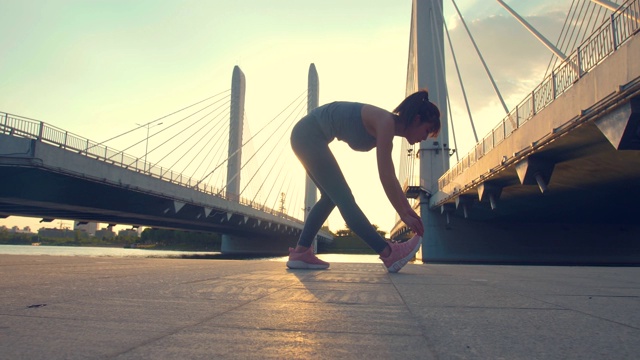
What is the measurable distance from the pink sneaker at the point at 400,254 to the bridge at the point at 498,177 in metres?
5.84

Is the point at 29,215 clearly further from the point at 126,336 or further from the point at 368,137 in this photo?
the point at 126,336

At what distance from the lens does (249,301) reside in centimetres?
242

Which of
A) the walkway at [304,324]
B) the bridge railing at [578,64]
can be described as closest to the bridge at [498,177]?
the bridge railing at [578,64]

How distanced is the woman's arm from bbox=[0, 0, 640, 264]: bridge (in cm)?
620

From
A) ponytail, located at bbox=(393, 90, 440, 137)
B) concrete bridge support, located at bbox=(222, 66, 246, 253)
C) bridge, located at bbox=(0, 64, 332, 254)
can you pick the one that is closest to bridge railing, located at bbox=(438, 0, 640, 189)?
ponytail, located at bbox=(393, 90, 440, 137)

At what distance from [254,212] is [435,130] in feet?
112

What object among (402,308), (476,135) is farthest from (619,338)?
(476,135)

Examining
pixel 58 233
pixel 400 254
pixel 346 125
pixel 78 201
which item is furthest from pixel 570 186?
pixel 58 233

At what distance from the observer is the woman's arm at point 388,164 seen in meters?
4.17

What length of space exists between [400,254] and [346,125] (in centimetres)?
150

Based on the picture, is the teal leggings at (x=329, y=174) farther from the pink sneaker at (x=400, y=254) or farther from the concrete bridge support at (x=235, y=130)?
the concrete bridge support at (x=235, y=130)

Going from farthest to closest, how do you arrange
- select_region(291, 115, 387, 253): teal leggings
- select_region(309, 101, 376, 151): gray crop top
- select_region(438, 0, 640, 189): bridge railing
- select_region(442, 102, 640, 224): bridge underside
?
select_region(442, 102, 640, 224): bridge underside → select_region(438, 0, 640, 189): bridge railing → select_region(291, 115, 387, 253): teal leggings → select_region(309, 101, 376, 151): gray crop top

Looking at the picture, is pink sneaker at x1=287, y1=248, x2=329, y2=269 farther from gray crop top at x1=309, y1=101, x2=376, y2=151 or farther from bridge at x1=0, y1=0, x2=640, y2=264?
bridge at x1=0, y1=0, x2=640, y2=264

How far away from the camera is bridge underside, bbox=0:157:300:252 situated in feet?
57.6
